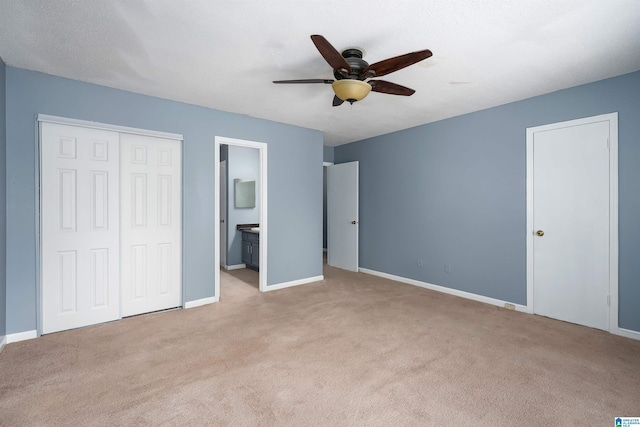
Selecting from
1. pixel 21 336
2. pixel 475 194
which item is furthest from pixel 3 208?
pixel 475 194

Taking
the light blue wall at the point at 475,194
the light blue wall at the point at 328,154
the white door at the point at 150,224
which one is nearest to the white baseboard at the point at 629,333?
the light blue wall at the point at 475,194

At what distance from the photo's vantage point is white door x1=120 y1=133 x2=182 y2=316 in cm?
345

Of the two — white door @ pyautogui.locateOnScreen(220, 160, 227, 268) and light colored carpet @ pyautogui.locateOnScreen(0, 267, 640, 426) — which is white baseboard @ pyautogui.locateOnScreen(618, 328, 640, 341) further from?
white door @ pyautogui.locateOnScreen(220, 160, 227, 268)

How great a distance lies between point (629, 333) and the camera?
9.75 feet

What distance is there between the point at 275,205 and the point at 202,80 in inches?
79.3

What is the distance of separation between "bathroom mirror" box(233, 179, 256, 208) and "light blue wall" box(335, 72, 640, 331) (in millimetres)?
2193

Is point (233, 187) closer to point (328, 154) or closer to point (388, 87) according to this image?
point (328, 154)

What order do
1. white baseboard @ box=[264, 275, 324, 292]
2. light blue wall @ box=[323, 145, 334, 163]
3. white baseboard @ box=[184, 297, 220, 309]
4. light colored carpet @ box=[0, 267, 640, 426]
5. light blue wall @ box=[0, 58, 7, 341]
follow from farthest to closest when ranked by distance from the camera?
light blue wall @ box=[323, 145, 334, 163]
white baseboard @ box=[264, 275, 324, 292]
white baseboard @ box=[184, 297, 220, 309]
light blue wall @ box=[0, 58, 7, 341]
light colored carpet @ box=[0, 267, 640, 426]

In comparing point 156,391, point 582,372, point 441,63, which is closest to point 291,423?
point 156,391

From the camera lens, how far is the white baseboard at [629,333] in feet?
9.61

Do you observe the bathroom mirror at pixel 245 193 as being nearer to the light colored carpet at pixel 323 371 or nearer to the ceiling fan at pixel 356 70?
the light colored carpet at pixel 323 371

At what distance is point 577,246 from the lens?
3.32m

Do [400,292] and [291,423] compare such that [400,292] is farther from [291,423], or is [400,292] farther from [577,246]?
[291,423]

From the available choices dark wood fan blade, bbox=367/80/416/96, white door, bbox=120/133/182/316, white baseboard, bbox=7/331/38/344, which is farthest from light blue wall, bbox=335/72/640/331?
white baseboard, bbox=7/331/38/344
